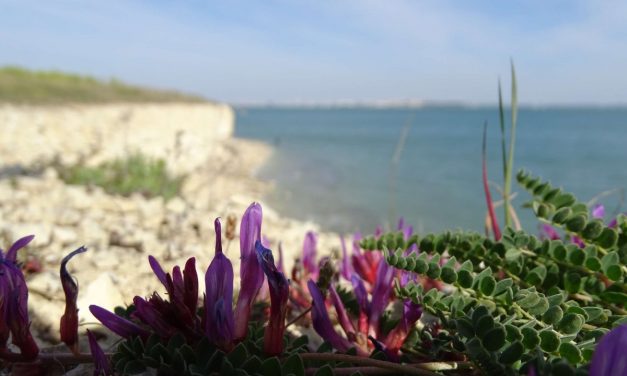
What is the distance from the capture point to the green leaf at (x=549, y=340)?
860mm

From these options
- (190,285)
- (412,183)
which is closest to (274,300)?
(190,285)

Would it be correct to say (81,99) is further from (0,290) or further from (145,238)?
(0,290)

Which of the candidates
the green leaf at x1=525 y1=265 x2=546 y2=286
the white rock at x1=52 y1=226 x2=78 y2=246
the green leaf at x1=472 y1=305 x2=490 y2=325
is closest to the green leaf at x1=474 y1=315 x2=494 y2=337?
the green leaf at x1=472 y1=305 x2=490 y2=325

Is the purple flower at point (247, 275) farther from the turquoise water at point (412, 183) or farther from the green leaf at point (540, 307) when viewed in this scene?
the turquoise water at point (412, 183)

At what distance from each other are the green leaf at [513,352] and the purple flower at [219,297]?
17.4 inches

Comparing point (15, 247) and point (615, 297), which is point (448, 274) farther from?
point (15, 247)

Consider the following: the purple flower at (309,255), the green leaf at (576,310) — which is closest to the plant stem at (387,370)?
the green leaf at (576,310)

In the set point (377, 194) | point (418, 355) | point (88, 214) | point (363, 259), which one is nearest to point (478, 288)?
point (418, 355)

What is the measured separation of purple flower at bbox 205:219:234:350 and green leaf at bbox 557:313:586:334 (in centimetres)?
57

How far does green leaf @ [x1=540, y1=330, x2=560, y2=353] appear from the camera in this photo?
860mm

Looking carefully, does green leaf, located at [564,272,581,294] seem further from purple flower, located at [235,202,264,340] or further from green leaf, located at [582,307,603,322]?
purple flower, located at [235,202,264,340]

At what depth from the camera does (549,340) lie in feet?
2.85

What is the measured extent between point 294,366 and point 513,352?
0.33 meters

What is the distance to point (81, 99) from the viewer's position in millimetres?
18875
